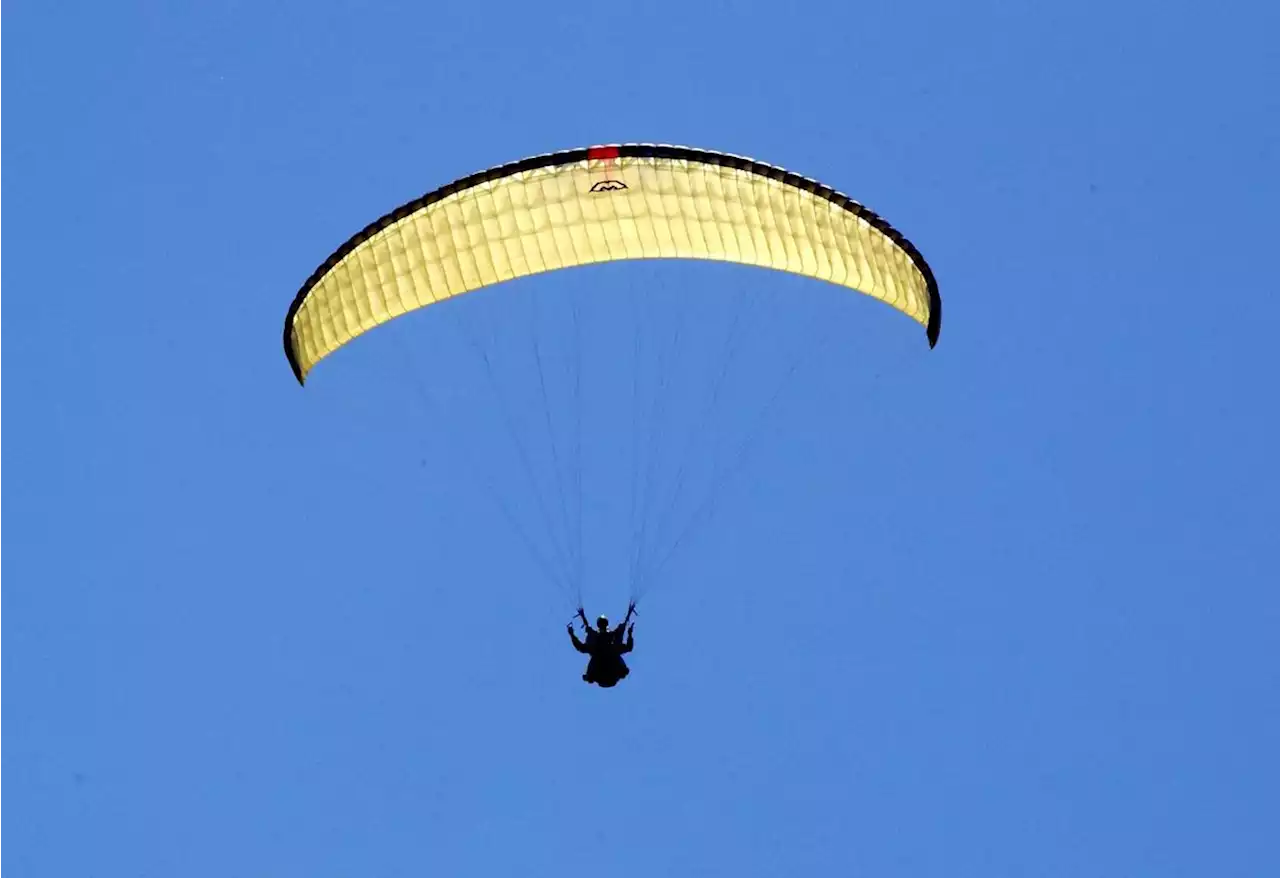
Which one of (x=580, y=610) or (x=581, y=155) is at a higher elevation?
(x=581, y=155)

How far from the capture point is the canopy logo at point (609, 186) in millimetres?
30172

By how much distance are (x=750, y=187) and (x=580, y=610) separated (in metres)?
5.59

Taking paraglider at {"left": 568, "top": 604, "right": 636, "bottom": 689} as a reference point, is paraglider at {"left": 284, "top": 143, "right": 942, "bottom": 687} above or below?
above

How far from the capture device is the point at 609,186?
30.2 metres

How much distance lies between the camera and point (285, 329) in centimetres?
3173

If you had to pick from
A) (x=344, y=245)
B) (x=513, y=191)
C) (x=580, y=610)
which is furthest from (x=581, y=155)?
(x=580, y=610)

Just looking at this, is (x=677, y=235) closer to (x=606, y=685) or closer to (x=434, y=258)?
(x=434, y=258)

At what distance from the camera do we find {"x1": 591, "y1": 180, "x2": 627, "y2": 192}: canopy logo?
3017 cm

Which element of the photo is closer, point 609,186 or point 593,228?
point 609,186

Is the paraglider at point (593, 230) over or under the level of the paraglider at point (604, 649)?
over

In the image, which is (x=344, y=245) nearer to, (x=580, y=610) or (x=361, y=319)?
(x=361, y=319)

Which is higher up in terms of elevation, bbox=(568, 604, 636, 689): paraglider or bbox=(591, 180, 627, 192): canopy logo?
bbox=(591, 180, 627, 192): canopy logo

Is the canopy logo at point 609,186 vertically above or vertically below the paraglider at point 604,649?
above

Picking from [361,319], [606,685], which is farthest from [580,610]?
[361,319]
